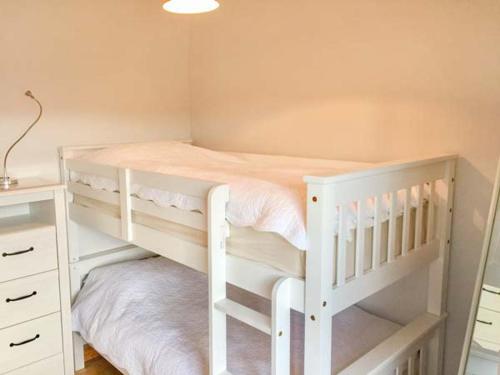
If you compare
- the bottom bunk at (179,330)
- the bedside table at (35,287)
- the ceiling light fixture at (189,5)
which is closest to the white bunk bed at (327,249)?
the bottom bunk at (179,330)

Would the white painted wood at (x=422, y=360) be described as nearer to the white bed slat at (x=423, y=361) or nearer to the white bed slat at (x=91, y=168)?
the white bed slat at (x=423, y=361)

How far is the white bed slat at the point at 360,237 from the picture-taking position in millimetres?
1410

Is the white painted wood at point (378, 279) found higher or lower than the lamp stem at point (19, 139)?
lower

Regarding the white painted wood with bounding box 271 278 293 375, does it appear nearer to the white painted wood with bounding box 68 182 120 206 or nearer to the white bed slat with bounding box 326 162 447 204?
the white bed slat with bounding box 326 162 447 204

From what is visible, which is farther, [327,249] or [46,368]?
[46,368]

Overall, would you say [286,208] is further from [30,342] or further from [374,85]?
[30,342]

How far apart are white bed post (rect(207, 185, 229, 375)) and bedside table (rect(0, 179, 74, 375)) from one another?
102 cm

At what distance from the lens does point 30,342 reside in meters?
2.10

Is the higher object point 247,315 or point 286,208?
point 286,208

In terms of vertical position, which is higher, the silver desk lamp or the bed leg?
the silver desk lamp

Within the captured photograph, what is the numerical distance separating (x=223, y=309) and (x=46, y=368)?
3.99 ft

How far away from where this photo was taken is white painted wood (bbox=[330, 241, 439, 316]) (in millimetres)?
1374

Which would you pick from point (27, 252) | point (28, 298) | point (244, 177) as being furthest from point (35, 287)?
point (244, 177)

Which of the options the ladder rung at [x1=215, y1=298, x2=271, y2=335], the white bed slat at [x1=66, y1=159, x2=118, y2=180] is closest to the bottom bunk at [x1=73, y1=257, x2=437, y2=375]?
the ladder rung at [x1=215, y1=298, x2=271, y2=335]
